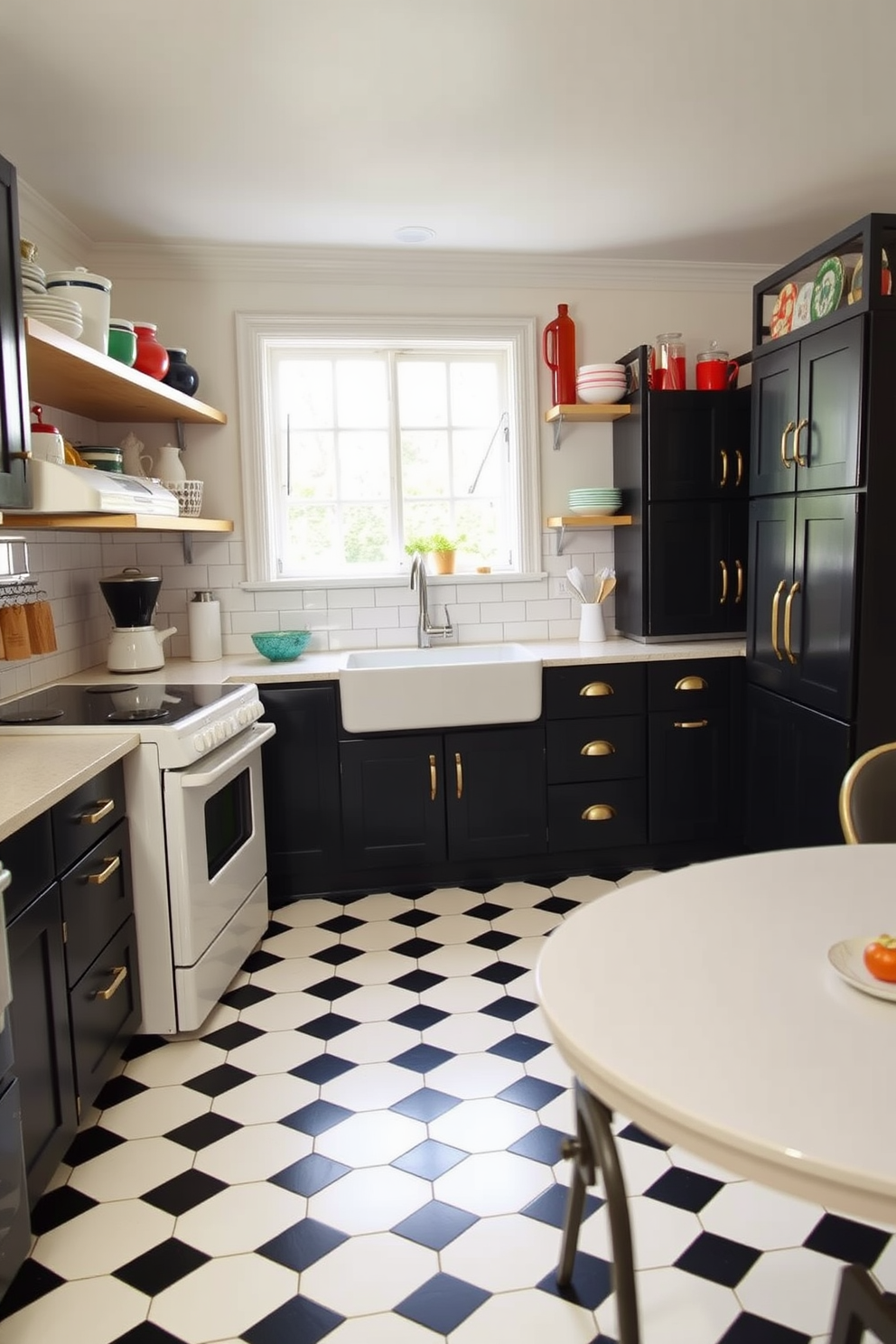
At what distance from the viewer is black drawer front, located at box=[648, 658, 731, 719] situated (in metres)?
3.60

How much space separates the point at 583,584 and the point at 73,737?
2.33 meters

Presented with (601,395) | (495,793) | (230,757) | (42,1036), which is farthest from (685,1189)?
(601,395)

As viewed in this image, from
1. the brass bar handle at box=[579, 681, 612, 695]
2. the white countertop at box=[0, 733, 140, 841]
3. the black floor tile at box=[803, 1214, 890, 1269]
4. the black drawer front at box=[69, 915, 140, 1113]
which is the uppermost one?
the white countertop at box=[0, 733, 140, 841]

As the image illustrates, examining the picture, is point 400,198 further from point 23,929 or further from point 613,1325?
point 613,1325

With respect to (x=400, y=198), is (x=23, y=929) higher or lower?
lower

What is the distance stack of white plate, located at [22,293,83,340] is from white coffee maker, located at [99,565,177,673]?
98 cm

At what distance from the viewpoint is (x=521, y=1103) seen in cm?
221

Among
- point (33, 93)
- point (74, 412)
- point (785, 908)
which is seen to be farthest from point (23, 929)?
point (74, 412)

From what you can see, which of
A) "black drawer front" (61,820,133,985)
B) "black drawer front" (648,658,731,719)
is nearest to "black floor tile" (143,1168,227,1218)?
"black drawer front" (61,820,133,985)

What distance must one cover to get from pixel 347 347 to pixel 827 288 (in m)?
1.94

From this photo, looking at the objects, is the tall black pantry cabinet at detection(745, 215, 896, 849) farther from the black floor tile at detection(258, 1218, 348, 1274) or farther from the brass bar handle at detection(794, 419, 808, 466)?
the black floor tile at detection(258, 1218, 348, 1274)

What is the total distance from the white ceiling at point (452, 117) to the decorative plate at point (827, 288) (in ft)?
1.25

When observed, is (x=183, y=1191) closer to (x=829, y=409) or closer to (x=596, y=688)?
(x=596, y=688)

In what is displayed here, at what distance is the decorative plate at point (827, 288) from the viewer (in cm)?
281
